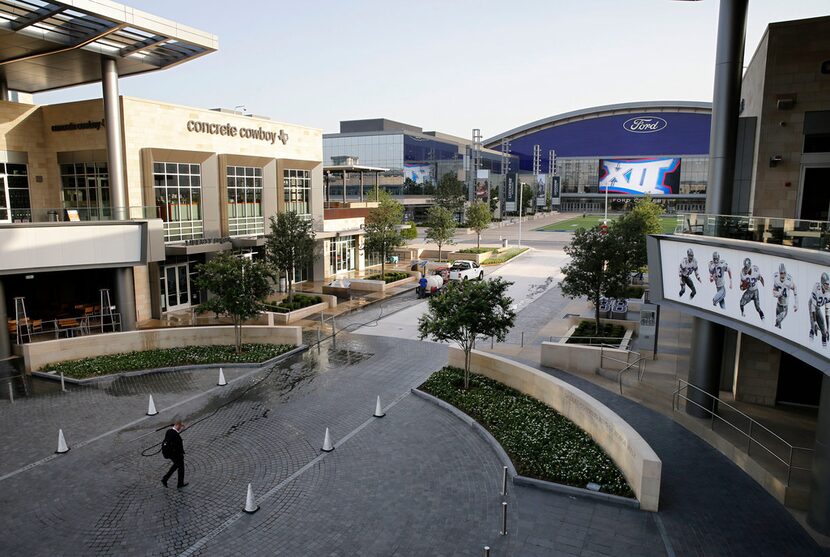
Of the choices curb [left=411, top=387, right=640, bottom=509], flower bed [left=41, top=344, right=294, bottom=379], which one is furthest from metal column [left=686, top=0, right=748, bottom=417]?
Result: flower bed [left=41, top=344, right=294, bottom=379]

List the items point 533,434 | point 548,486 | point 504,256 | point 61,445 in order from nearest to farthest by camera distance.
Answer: point 548,486, point 61,445, point 533,434, point 504,256

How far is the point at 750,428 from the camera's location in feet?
41.8

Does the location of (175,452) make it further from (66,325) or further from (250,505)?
(66,325)

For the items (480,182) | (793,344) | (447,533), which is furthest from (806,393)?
(480,182)

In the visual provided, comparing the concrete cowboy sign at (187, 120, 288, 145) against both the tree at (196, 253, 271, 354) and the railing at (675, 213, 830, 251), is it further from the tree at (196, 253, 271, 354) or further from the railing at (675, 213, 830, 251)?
the railing at (675, 213, 830, 251)

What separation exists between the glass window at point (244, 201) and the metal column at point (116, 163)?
7369mm

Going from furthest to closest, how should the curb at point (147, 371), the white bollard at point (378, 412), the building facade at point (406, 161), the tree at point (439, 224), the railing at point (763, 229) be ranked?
the building facade at point (406, 161) → the tree at point (439, 224) → the curb at point (147, 371) → the white bollard at point (378, 412) → the railing at point (763, 229)

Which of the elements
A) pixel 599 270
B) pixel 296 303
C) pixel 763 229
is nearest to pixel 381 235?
pixel 296 303

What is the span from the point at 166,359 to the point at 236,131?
16.2m

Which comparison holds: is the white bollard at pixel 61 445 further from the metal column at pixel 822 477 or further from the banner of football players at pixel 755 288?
the metal column at pixel 822 477

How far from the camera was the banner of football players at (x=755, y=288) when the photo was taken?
9867 mm

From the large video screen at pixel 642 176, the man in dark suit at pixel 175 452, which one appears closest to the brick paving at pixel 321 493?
the man in dark suit at pixel 175 452

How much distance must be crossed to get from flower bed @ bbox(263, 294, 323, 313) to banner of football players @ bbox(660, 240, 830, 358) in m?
18.2

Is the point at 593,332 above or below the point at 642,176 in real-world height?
below
